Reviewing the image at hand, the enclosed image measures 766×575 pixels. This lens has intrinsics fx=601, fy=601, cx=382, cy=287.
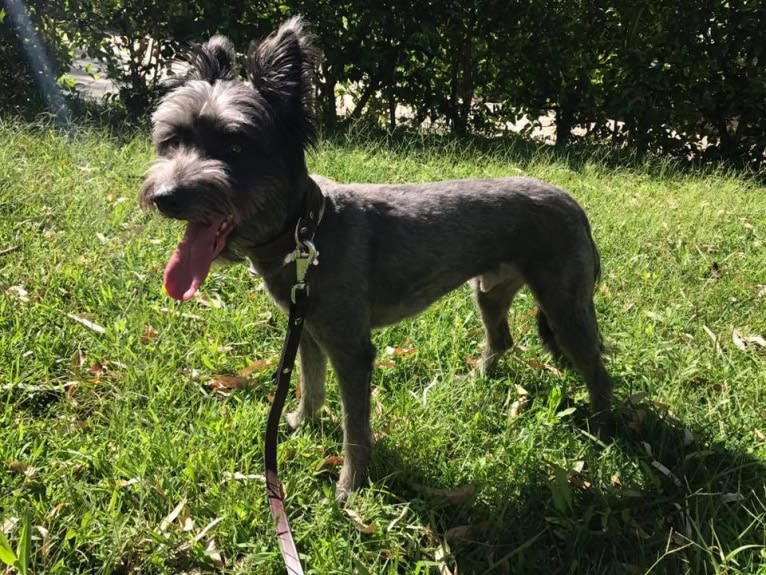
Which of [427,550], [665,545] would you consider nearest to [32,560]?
[427,550]

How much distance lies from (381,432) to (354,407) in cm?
38

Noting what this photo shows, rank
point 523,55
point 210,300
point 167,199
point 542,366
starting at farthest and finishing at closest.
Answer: point 523,55, point 210,300, point 542,366, point 167,199

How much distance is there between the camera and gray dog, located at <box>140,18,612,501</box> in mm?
2234

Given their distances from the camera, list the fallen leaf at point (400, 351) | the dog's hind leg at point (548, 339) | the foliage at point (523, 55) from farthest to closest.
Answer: the foliage at point (523, 55)
the fallen leaf at point (400, 351)
the dog's hind leg at point (548, 339)

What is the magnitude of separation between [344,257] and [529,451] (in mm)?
1235

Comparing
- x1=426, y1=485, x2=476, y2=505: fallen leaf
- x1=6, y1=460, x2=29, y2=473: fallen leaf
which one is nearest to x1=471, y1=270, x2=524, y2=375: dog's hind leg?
x1=426, y1=485, x2=476, y2=505: fallen leaf

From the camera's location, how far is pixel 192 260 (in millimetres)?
2193

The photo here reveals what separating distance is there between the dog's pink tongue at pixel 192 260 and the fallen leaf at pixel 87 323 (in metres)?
1.39

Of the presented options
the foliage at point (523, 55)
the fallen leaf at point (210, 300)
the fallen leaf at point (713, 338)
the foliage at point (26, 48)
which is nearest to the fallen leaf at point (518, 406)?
the fallen leaf at point (713, 338)

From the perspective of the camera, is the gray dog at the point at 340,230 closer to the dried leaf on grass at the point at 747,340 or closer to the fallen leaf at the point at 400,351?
the fallen leaf at the point at 400,351

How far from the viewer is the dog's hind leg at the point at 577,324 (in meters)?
3.00

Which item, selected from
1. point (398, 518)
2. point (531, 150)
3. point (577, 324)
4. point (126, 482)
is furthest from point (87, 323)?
point (531, 150)

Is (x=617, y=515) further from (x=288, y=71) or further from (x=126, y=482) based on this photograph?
(x=288, y=71)

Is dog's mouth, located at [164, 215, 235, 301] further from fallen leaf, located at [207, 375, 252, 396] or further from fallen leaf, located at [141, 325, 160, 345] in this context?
fallen leaf, located at [141, 325, 160, 345]
